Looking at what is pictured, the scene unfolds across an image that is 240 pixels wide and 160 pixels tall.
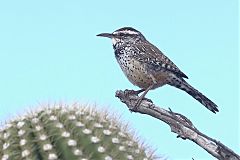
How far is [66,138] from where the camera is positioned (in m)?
2.84

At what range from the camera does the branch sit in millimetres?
3863

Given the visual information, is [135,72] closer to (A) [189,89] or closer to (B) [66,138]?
(A) [189,89]

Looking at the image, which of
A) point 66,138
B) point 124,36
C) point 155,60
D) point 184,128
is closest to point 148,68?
point 155,60

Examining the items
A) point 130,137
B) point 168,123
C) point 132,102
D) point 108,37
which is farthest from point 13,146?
point 108,37

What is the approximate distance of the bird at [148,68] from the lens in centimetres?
680

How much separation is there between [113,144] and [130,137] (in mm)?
250

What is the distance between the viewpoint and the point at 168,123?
4672 millimetres

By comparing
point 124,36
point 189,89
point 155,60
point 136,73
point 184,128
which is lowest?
point 184,128

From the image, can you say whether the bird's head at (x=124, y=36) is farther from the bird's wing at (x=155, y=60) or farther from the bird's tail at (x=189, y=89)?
the bird's tail at (x=189, y=89)

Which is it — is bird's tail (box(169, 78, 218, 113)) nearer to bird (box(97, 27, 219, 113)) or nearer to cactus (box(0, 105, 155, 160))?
bird (box(97, 27, 219, 113))

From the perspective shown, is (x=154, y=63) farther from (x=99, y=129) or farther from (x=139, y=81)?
(x=99, y=129)

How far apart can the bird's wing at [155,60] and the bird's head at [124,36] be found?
0.21 metres

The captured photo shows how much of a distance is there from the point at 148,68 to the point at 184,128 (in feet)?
8.29

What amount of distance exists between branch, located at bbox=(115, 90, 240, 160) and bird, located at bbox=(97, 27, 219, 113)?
2.90ft
